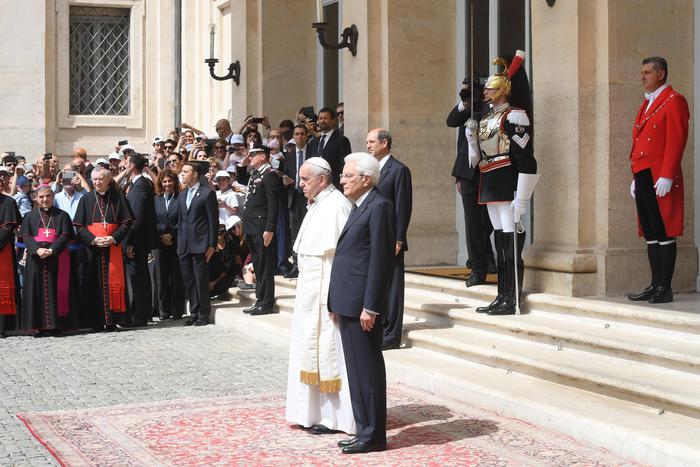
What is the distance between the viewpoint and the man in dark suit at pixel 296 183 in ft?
46.5

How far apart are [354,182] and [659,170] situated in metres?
3.45

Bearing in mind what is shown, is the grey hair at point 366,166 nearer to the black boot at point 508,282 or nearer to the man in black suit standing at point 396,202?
the man in black suit standing at point 396,202

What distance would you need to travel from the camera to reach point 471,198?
38.5 feet

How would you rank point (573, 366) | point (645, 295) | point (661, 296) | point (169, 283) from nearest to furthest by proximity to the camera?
1. point (573, 366)
2. point (661, 296)
3. point (645, 295)
4. point (169, 283)

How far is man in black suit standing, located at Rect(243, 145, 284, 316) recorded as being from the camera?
12984 mm

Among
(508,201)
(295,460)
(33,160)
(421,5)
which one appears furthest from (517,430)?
(33,160)

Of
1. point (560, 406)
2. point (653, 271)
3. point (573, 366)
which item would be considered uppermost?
point (653, 271)

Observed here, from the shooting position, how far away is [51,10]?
86.1 ft

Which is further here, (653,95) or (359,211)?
(653,95)

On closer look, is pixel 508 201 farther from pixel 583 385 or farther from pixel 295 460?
pixel 295 460

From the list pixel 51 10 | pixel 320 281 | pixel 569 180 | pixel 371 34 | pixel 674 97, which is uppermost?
pixel 51 10

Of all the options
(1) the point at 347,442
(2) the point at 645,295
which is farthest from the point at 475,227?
(1) the point at 347,442

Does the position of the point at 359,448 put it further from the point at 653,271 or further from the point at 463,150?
the point at 463,150

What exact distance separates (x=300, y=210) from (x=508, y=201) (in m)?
4.35
